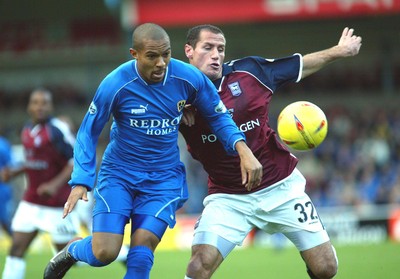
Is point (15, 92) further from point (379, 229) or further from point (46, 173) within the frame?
point (46, 173)

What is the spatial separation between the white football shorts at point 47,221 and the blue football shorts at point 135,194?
3.19m

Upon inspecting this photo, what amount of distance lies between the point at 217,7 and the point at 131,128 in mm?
11767

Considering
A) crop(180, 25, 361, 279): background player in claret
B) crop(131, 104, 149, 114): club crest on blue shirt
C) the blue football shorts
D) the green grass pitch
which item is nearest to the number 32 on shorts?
crop(180, 25, 361, 279): background player in claret

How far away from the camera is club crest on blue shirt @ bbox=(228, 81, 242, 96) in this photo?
667 cm

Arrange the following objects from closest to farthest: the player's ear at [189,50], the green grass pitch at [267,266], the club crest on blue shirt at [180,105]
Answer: the club crest on blue shirt at [180,105]
the player's ear at [189,50]
the green grass pitch at [267,266]

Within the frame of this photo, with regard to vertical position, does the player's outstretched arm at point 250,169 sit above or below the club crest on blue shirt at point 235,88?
below

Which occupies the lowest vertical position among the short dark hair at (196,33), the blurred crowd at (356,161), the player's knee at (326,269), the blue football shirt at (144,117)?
the player's knee at (326,269)

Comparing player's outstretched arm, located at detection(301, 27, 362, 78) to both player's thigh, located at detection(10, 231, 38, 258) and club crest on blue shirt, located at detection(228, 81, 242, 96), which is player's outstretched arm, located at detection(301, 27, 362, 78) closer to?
club crest on blue shirt, located at detection(228, 81, 242, 96)

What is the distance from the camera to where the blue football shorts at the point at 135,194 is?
6.11 meters

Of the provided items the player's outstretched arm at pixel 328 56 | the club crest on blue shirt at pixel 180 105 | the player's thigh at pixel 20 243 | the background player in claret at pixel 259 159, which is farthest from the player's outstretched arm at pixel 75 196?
the player's thigh at pixel 20 243

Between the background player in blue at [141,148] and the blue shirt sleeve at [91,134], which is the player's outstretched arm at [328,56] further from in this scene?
the blue shirt sleeve at [91,134]

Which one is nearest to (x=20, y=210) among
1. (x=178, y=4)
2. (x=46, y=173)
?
(x=46, y=173)

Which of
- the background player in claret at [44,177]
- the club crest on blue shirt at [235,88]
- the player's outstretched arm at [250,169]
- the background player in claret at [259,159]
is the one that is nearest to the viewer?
the player's outstretched arm at [250,169]

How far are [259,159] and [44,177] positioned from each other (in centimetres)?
385
